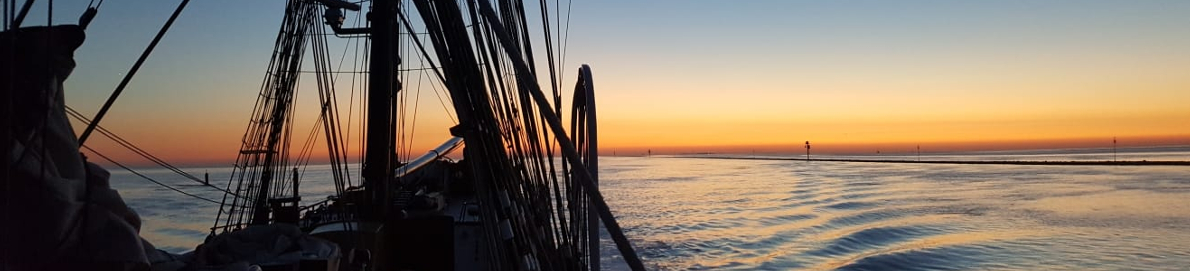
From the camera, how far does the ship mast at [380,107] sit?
7988 mm

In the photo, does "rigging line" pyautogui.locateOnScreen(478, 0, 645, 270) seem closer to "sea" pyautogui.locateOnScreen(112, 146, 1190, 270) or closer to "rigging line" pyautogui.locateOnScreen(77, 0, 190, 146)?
"rigging line" pyautogui.locateOnScreen(77, 0, 190, 146)

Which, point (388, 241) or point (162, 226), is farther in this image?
point (162, 226)

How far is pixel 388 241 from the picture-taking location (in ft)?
24.4

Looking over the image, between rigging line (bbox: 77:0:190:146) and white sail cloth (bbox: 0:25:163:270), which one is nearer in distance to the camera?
white sail cloth (bbox: 0:25:163:270)

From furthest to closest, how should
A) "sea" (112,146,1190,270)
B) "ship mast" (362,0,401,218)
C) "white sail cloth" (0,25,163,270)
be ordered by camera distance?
1. "sea" (112,146,1190,270)
2. "ship mast" (362,0,401,218)
3. "white sail cloth" (0,25,163,270)

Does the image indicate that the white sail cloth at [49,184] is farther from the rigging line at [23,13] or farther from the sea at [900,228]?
the sea at [900,228]

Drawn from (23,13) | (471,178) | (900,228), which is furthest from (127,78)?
(900,228)

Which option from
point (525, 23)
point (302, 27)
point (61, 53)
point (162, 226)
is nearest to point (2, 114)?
point (61, 53)

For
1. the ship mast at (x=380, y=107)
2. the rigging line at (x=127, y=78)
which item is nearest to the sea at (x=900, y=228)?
the ship mast at (x=380, y=107)

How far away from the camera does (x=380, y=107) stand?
8.20m

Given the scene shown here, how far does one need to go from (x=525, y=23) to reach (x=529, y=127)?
0.92 m

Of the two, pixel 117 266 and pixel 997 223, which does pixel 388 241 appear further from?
pixel 997 223

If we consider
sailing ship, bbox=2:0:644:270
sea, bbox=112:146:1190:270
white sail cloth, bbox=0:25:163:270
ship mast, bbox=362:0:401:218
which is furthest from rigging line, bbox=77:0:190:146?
sea, bbox=112:146:1190:270

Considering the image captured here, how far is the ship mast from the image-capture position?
799 cm
